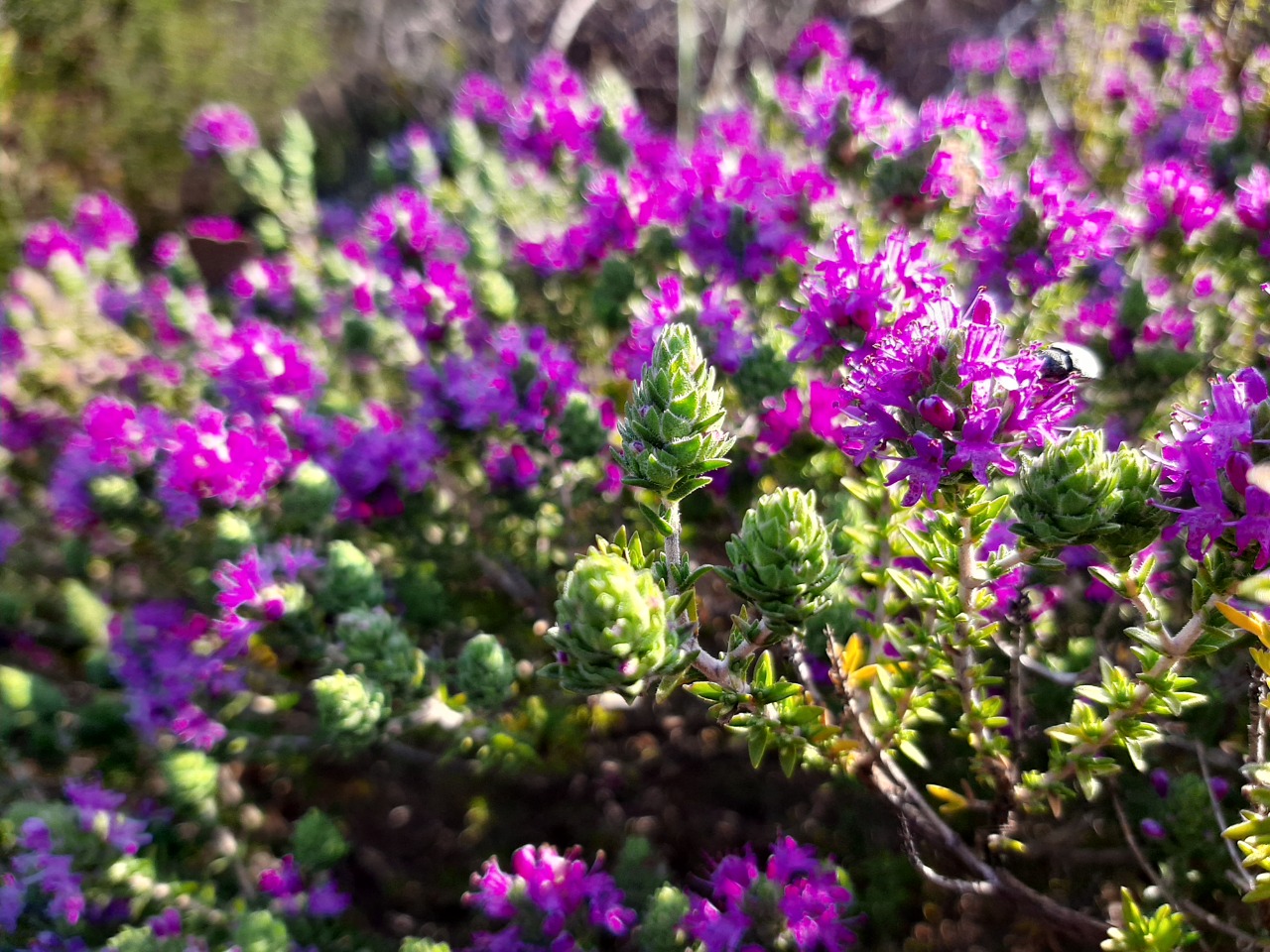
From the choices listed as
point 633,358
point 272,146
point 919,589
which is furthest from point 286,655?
point 272,146

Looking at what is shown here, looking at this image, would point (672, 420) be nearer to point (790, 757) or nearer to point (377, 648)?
point (790, 757)

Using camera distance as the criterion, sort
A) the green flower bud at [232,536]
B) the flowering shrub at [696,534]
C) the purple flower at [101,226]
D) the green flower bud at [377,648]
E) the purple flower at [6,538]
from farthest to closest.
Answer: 1. the purple flower at [101,226]
2. the purple flower at [6,538]
3. the green flower bud at [232,536]
4. the green flower bud at [377,648]
5. the flowering shrub at [696,534]

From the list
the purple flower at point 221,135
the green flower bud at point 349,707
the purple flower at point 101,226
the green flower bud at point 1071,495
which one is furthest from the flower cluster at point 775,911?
the purple flower at point 101,226

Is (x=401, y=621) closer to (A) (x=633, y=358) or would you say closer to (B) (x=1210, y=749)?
(A) (x=633, y=358)

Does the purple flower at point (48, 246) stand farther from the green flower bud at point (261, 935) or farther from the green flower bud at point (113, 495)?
the green flower bud at point (261, 935)

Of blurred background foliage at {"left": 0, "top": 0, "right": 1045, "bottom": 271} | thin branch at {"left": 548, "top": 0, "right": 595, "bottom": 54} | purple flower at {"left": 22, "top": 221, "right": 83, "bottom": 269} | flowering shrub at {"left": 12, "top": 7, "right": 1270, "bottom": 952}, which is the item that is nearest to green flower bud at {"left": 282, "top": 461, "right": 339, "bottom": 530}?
flowering shrub at {"left": 12, "top": 7, "right": 1270, "bottom": 952}
